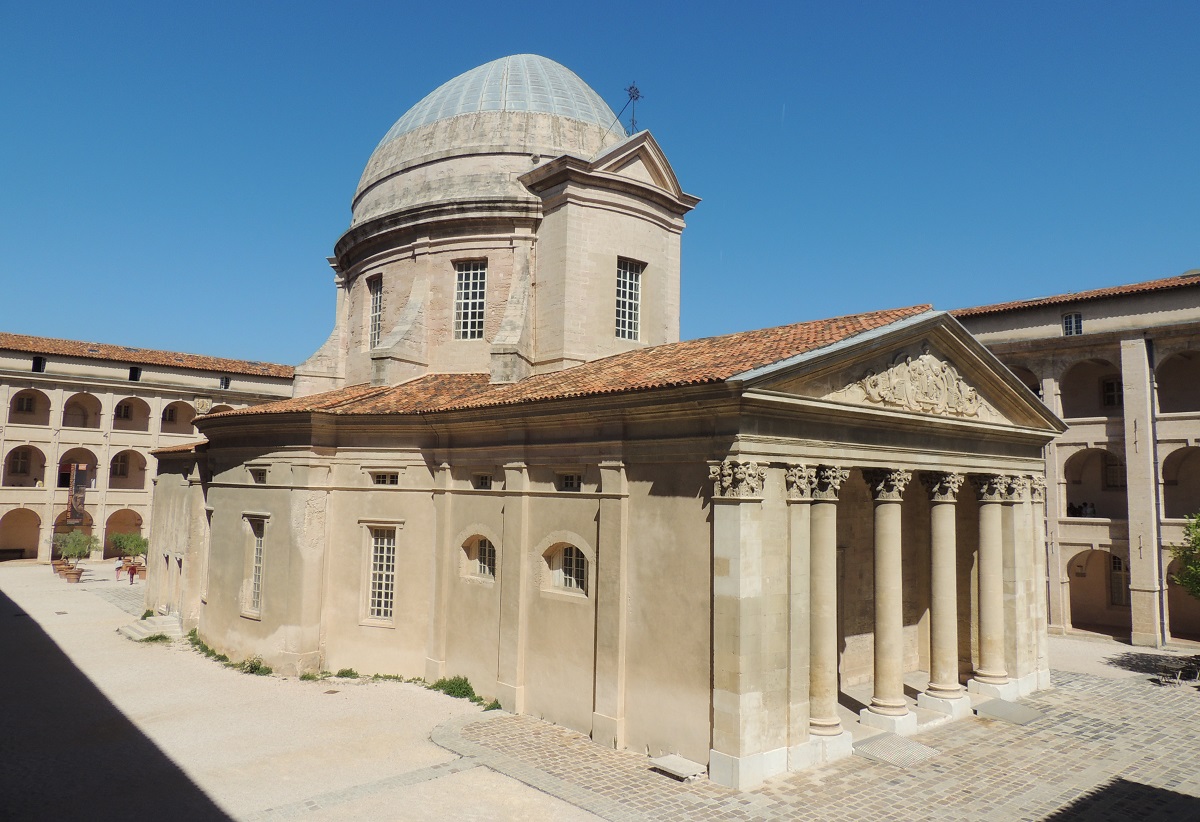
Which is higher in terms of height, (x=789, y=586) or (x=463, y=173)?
(x=463, y=173)

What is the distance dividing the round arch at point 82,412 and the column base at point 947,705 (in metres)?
52.7

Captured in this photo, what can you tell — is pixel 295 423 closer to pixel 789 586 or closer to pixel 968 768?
pixel 789 586

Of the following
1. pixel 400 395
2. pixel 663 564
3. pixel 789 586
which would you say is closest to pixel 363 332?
pixel 400 395

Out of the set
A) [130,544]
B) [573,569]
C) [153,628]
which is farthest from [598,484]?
[130,544]

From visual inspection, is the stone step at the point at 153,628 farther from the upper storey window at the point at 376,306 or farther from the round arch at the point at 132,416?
the round arch at the point at 132,416

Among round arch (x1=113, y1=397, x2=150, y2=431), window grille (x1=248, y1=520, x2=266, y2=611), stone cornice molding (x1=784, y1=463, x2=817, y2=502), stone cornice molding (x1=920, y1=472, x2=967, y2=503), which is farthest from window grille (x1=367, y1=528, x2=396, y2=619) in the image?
round arch (x1=113, y1=397, x2=150, y2=431)

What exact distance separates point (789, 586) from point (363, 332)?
17923 millimetres

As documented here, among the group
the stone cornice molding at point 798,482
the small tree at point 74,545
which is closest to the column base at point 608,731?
the stone cornice molding at point 798,482

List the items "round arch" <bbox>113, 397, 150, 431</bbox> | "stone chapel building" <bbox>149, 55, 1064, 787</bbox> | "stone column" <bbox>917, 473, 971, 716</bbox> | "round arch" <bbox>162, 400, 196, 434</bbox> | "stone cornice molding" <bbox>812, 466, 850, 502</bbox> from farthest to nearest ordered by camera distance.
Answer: "round arch" <bbox>162, 400, 196, 434</bbox> → "round arch" <bbox>113, 397, 150, 431</bbox> → "stone column" <bbox>917, 473, 971, 716</bbox> → "stone cornice molding" <bbox>812, 466, 850, 502</bbox> → "stone chapel building" <bbox>149, 55, 1064, 787</bbox>

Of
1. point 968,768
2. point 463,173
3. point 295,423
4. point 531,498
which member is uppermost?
point 463,173

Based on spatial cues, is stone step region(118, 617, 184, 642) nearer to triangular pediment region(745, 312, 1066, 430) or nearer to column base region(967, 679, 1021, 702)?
triangular pediment region(745, 312, 1066, 430)

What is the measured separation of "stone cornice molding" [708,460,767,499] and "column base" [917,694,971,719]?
795 cm

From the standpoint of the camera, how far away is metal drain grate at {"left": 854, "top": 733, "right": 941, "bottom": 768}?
14742 mm

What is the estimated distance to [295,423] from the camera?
2097 cm
